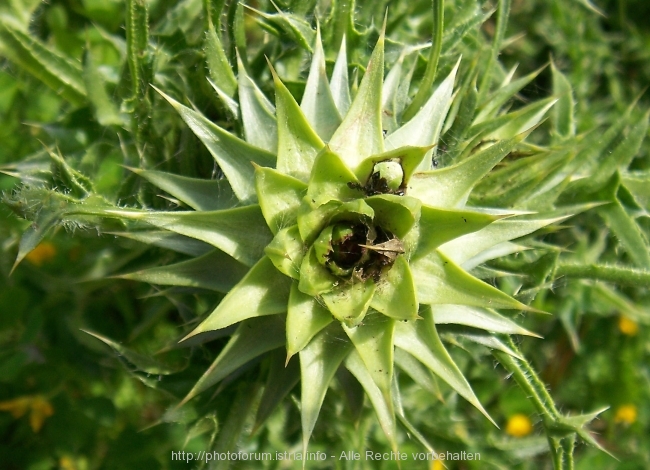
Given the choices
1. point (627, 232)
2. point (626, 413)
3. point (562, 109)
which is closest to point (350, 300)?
point (627, 232)

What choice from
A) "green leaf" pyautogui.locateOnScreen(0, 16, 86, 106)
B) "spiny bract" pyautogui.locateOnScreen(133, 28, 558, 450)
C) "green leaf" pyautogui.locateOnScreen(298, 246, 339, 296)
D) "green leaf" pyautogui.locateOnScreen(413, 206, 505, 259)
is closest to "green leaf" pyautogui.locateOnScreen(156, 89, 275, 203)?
"spiny bract" pyautogui.locateOnScreen(133, 28, 558, 450)

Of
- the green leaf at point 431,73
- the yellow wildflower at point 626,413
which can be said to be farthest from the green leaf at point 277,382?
the yellow wildflower at point 626,413

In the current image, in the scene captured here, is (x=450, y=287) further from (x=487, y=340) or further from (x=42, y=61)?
(x=42, y=61)

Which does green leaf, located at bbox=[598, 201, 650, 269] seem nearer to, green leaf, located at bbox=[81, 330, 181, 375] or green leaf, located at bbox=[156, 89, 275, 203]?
green leaf, located at bbox=[156, 89, 275, 203]

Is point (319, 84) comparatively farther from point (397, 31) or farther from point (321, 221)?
point (397, 31)

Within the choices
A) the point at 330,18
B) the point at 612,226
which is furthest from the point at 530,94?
the point at 330,18
